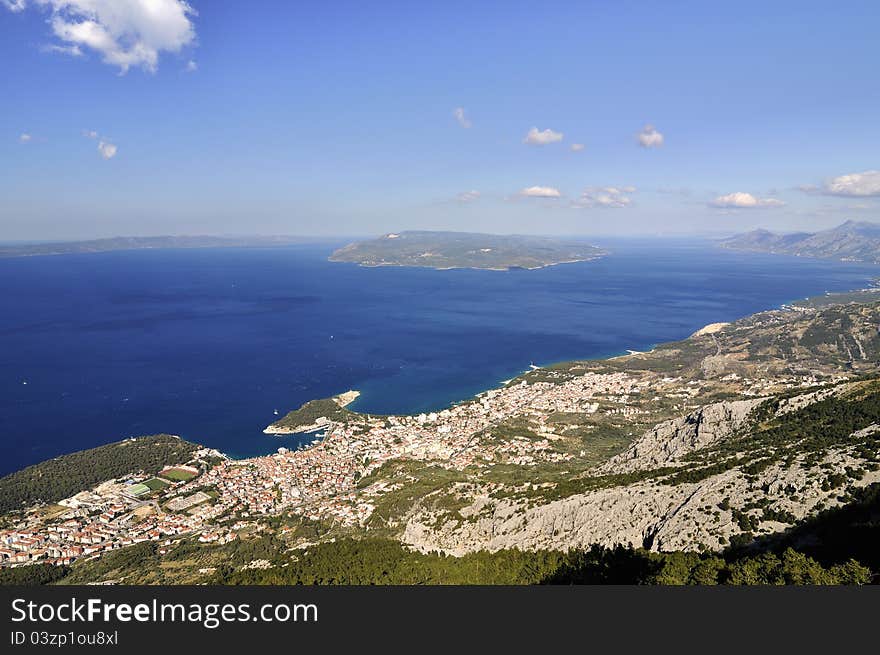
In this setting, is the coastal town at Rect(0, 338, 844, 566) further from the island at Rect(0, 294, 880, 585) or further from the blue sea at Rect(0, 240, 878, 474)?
the blue sea at Rect(0, 240, 878, 474)

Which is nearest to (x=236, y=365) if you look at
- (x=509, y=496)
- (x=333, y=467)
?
(x=333, y=467)

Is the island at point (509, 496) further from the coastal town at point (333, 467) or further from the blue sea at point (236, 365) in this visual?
the blue sea at point (236, 365)

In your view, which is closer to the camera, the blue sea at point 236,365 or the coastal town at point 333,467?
the coastal town at point 333,467

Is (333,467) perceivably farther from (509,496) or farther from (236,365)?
(236,365)

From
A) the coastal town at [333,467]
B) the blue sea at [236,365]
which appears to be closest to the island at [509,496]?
the coastal town at [333,467]

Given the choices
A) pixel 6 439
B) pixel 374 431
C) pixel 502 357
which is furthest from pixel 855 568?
pixel 502 357

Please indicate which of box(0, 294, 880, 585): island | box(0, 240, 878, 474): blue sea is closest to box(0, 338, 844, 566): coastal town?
box(0, 294, 880, 585): island

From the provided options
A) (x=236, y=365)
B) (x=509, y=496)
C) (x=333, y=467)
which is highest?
(x=509, y=496)

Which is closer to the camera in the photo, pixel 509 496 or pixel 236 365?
pixel 509 496

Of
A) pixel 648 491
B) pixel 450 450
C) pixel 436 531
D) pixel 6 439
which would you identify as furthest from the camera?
pixel 6 439

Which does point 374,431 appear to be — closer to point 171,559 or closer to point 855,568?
point 171,559

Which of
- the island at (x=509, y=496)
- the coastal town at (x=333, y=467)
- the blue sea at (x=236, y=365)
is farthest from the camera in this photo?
the blue sea at (x=236, y=365)
